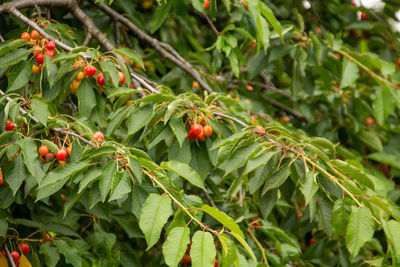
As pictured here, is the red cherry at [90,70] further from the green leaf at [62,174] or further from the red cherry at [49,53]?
the green leaf at [62,174]

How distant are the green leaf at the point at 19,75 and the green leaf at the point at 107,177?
0.74 meters

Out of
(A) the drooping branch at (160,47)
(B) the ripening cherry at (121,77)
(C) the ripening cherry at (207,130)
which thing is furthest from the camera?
(A) the drooping branch at (160,47)

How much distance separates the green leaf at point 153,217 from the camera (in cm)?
166

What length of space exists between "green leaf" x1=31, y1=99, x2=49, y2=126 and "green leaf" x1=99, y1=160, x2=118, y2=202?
0.36 meters

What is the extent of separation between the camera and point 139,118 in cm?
224

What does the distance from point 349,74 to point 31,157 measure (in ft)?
6.12

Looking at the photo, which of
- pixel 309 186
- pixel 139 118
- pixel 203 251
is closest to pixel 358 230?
pixel 309 186

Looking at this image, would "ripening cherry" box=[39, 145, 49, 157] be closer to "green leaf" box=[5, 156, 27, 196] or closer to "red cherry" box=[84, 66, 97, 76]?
"green leaf" box=[5, 156, 27, 196]

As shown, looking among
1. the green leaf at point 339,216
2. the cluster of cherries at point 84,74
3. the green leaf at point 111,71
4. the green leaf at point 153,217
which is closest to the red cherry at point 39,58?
the cluster of cherries at point 84,74

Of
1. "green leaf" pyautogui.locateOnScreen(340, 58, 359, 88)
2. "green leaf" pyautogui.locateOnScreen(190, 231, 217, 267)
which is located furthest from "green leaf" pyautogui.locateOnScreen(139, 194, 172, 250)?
"green leaf" pyautogui.locateOnScreen(340, 58, 359, 88)

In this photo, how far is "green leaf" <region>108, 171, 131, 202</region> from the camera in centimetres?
172

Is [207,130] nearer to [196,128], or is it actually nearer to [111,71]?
[196,128]

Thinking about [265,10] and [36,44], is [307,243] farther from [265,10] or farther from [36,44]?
[36,44]

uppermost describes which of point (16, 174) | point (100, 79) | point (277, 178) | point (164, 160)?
point (100, 79)
